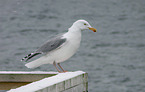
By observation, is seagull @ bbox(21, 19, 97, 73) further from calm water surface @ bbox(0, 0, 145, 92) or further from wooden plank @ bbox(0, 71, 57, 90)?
calm water surface @ bbox(0, 0, 145, 92)

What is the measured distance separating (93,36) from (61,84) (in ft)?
125

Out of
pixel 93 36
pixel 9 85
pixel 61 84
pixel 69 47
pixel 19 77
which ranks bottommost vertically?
pixel 61 84

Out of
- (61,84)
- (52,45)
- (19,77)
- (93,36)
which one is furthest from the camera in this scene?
(93,36)

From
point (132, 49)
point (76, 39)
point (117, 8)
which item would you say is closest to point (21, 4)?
point (117, 8)

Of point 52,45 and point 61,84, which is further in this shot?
point 52,45

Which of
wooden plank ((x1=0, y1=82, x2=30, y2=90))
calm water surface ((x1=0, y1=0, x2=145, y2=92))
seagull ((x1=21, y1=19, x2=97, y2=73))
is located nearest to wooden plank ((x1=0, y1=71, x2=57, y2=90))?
wooden plank ((x1=0, y1=82, x2=30, y2=90))

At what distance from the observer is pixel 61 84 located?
595cm

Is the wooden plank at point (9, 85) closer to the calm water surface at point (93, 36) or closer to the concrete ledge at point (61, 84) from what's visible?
the concrete ledge at point (61, 84)

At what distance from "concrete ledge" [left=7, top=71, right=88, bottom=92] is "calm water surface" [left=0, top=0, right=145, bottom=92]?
9783mm

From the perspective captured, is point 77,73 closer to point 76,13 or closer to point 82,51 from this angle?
point 82,51

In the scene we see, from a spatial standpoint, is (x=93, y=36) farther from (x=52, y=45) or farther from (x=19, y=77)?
(x=19, y=77)

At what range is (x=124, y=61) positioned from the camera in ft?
108

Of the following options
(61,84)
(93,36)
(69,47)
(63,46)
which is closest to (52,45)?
(63,46)

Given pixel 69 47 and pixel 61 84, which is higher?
pixel 69 47
